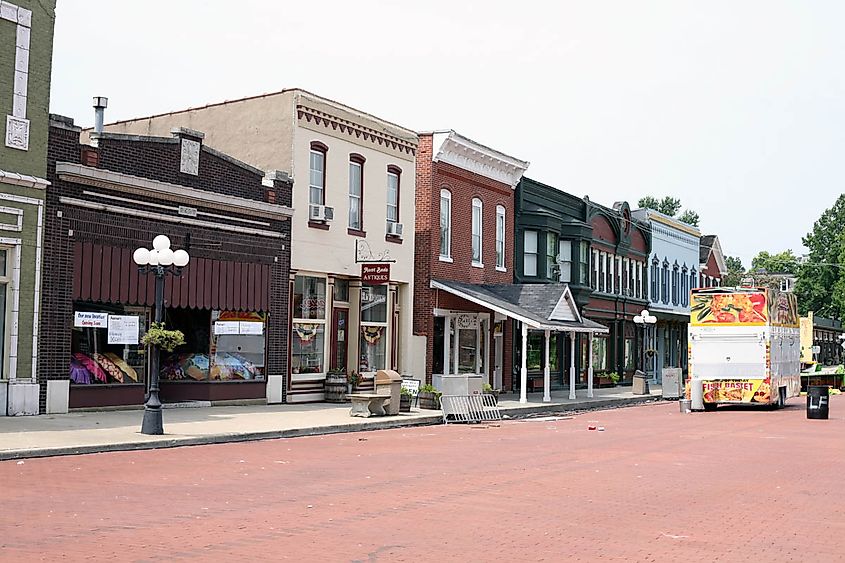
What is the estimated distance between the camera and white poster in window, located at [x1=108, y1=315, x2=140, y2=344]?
21391 mm

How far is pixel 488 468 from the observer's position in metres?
15.0

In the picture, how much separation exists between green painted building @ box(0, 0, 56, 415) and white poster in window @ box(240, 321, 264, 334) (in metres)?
6.19

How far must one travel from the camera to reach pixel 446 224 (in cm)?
3275

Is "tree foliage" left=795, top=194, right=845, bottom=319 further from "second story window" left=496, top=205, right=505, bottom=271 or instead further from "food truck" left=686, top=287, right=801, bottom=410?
"food truck" left=686, top=287, right=801, bottom=410

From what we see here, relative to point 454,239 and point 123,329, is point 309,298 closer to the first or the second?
point 123,329

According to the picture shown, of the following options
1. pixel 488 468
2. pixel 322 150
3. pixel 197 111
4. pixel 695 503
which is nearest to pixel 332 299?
pixel 322 150

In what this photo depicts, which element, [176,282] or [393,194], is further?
[393,194]

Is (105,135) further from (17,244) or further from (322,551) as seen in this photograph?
(322,551)

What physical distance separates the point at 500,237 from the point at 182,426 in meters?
19.0

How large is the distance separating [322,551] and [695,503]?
17.1ft

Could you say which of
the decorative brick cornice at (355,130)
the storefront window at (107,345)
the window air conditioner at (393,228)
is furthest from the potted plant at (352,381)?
the storefront window at (107,345)

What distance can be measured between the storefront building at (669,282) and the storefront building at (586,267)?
1.76m

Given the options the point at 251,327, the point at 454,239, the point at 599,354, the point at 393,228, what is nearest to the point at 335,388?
the point at 251,327

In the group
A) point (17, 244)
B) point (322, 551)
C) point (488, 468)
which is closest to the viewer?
point (322, 551)
